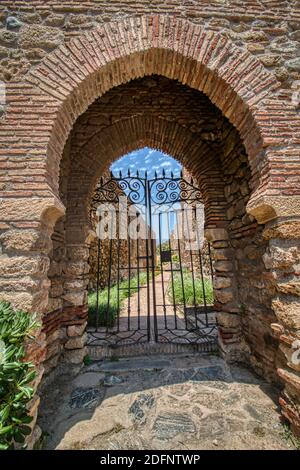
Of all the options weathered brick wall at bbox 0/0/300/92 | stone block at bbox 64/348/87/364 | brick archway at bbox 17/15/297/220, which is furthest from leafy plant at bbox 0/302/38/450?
weathered brick wall at bbox 0/0/300/92

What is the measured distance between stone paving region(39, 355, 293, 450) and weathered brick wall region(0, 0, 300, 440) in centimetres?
37

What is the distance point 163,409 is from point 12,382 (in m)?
1.56

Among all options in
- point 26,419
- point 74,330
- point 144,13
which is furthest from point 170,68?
point 74,330

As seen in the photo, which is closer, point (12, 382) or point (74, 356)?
point (12, 382)

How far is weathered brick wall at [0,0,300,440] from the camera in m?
1.96

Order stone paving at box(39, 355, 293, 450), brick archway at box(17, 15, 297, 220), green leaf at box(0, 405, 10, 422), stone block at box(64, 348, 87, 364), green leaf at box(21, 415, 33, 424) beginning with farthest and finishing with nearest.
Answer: stone block at box(64, 348, 87, 364)
brick archway at box(17, 15, 297, 220)
stone paving at box(39, 355, 293, 450)
green leaf at box(21, 415, 33, 424)
green leaf at box(0, 405, 10, 422)

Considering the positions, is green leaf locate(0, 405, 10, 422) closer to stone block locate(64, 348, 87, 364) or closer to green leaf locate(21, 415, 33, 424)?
green leaf locate(21, 415, 33, 424)

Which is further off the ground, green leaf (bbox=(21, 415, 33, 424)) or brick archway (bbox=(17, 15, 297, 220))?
brick archway (bbox=(17, 15, 297, 220))

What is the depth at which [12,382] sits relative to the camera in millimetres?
1435

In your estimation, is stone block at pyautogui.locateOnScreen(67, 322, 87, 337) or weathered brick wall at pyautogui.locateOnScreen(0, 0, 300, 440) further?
stone block at pyautogui.locateOnScreen(67, 322, 87, 337)

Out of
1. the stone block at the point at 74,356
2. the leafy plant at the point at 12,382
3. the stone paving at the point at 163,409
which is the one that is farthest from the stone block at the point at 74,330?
the leafy plant at the point at 12,382

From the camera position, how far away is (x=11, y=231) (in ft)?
6.33

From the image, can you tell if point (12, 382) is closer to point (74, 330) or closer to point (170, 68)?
point (74, 330)
